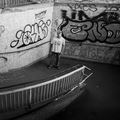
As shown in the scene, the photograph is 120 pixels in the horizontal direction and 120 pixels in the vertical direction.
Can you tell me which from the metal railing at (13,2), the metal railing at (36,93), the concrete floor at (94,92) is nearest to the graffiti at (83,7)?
the metal railing at (13,2)

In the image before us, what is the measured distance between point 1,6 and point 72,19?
4.05m

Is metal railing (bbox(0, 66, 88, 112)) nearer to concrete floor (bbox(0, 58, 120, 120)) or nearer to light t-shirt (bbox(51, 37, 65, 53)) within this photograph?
concrete floor (bbox(0, 58, 120, 120))

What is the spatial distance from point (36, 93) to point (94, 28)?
6.27 m

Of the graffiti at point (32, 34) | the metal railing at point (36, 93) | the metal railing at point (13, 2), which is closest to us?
the metal railing at point (36, 93)

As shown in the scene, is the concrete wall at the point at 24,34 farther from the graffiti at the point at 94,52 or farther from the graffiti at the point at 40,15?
the graffiti at the point at 94,52

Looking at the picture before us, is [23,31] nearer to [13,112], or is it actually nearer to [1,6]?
[1,6]

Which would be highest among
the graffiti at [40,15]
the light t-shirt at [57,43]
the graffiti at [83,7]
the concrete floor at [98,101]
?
the graffiti at [83,7]

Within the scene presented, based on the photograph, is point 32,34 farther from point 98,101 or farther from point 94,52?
point 98,101

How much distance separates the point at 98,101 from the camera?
24.4ft

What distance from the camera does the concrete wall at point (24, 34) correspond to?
8672 mm

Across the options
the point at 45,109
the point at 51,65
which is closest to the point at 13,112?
the point at 45,109

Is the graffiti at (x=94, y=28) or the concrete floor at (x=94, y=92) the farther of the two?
the graffiti at (x=94, y=28)

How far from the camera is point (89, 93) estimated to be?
7.96 m

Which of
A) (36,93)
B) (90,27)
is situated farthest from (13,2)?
(36,93)
